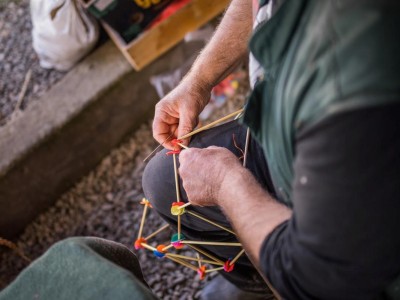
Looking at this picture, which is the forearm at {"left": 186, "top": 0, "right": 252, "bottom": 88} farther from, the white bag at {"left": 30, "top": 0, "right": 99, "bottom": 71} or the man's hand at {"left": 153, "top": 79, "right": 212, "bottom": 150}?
the white bag at {"left": 30, "top": 0, "right": 99, "bottom": 71}

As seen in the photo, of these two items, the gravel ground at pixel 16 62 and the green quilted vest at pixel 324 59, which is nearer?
the green quilted vest at pixel 324 59

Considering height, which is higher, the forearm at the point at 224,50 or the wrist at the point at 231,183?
the forearm at the point at 224,50

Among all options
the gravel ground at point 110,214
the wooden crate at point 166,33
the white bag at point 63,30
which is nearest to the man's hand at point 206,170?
the gravel ground at point 110,214

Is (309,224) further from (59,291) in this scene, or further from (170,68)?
(170,68)

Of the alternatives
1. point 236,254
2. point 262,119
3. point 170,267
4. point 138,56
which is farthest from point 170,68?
point 262,119

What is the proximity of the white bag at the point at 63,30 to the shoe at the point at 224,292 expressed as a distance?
4.30ft

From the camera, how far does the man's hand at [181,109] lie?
127 cm

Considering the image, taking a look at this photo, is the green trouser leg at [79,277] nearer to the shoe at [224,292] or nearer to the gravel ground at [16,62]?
the shoe at [224,292]

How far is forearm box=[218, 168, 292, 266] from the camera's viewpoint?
0.91 metres

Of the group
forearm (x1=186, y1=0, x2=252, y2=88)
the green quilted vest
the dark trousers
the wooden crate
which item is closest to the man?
the green quilted vest

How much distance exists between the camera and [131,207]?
6.81 feet

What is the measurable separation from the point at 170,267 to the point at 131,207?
385mm

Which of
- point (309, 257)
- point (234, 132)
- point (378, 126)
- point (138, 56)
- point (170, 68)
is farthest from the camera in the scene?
point (170, 68)

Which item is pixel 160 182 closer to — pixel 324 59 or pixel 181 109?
pixel 181 109
